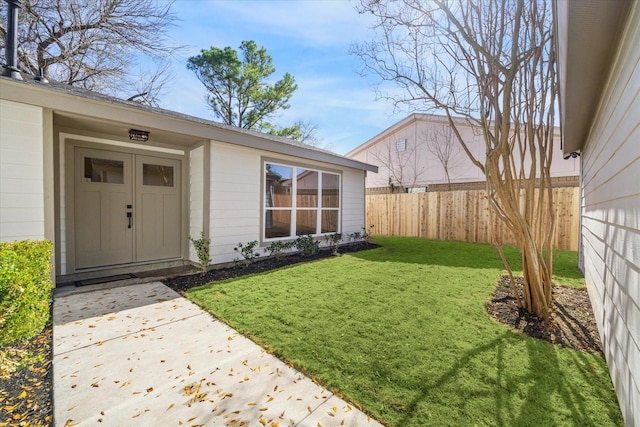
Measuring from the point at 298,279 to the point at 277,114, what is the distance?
591 inches

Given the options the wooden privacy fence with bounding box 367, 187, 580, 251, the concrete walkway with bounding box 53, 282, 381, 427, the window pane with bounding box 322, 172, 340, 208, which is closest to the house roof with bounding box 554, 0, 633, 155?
the concrete walkway with bounding box 53, 282, 381, 427

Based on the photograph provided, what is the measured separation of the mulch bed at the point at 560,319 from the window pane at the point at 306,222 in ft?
14.9

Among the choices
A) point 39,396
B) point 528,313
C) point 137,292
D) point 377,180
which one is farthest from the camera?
point 377,180

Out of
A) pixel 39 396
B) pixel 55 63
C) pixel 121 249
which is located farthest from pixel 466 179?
pixel 55 63

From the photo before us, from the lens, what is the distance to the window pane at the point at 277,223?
6.54 m

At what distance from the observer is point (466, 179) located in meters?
12.7

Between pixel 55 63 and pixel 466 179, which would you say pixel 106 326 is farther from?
pixel 466 179

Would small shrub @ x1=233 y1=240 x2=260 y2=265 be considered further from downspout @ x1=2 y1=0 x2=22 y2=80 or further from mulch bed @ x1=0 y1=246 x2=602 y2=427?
downspout @ x1=2 y1=0 x2=22 y2=80

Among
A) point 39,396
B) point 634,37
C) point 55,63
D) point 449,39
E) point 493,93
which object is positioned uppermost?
point 55,63

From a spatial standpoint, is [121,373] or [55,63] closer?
[121,373]

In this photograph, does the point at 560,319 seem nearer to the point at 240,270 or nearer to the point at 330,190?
the point at 240,270

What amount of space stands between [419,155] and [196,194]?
38.5ft

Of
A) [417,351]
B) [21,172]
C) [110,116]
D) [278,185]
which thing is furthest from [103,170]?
[417,351]

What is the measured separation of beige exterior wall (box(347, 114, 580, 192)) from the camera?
12641 mm
